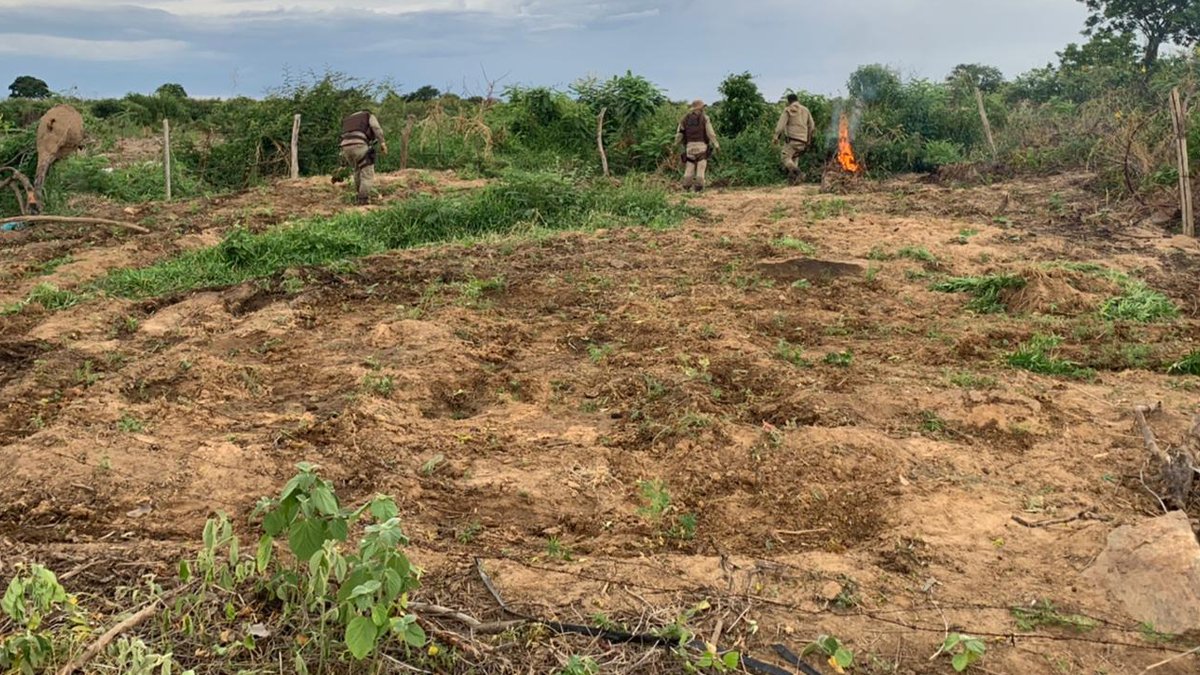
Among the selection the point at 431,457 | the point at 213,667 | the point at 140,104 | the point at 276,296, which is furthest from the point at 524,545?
the point at 140,104

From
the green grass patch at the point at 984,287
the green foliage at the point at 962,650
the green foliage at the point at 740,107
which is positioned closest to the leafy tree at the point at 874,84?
the green foliage at the point at 740,107

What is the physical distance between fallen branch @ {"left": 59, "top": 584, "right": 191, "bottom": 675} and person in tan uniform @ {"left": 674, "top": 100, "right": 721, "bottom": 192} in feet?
36.9

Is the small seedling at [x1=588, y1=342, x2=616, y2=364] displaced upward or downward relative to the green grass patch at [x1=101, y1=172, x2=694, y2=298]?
downward

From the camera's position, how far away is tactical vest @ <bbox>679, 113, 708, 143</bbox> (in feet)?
43.1

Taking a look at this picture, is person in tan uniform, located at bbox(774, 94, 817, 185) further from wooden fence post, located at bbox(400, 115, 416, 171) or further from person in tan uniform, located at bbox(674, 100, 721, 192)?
wooden fence post, located at bbox(400, 115, 416, 171)

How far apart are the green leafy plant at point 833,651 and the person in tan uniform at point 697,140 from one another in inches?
432

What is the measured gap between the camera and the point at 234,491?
384 centimetres

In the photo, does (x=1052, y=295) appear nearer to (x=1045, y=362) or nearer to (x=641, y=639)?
(x=1045, y=362)

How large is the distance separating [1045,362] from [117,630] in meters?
4.78

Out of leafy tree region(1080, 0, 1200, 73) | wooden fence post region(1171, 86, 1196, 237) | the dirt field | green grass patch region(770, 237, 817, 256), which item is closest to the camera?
the dirt field

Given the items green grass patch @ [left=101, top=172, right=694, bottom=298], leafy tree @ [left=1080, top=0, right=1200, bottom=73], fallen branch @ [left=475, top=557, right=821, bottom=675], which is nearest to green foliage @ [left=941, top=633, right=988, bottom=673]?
fallen branch @ [left=475, top=557, right=821, bottom=675]

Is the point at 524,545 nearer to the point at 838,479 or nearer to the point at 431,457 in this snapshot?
the point at 431,457

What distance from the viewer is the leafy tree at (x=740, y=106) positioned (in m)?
16.1

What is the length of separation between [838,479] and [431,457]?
5.94ft
